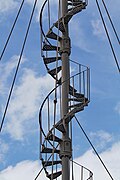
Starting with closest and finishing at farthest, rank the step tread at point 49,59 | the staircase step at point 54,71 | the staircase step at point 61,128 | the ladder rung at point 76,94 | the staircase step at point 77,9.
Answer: the staircase step at point 61,128
the ladder rung at point 76,94
the staircase step at point 77,9
the staircase step at point 54,71
the step tread at point 49,59

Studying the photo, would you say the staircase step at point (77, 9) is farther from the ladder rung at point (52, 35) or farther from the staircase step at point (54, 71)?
the staircase step at point (54, 71)

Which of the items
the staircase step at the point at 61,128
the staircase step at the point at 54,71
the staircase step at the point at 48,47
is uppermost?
the staircase step at the point at 48,47

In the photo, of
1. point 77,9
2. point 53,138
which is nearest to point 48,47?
point 77,9

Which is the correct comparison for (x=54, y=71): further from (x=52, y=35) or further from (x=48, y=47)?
(x=52, y=35)

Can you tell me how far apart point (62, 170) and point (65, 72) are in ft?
10.5

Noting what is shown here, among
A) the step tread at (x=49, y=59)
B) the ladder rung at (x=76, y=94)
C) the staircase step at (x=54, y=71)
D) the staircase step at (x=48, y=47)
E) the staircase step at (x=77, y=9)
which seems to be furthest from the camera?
the step tread at (x=49, y=59)

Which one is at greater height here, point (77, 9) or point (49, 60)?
point (77, 9)

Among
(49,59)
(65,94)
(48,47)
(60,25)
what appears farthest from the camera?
(49,59)

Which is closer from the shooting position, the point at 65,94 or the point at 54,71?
the point at 65,94

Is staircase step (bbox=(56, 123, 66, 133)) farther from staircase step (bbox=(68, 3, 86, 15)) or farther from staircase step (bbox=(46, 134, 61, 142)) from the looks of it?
staircase step (bbox=(68, 3, 86, 15))

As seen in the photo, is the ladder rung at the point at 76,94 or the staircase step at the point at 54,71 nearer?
the ladder rung at the point at 76,94

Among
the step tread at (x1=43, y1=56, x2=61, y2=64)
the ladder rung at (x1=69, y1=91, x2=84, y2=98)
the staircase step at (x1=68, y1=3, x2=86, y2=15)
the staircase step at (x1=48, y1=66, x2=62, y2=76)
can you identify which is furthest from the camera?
the step tread at (x1=43, y1=56, x2=61, y2=64)

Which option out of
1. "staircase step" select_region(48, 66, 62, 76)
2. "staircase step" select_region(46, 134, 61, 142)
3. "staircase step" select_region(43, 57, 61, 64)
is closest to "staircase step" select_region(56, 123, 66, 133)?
"staircase step" select_region(46, 134, 61, 142)

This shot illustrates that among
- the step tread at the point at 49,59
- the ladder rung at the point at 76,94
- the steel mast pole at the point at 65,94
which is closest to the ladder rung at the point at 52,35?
the steel mast pole at the point at 65,94
